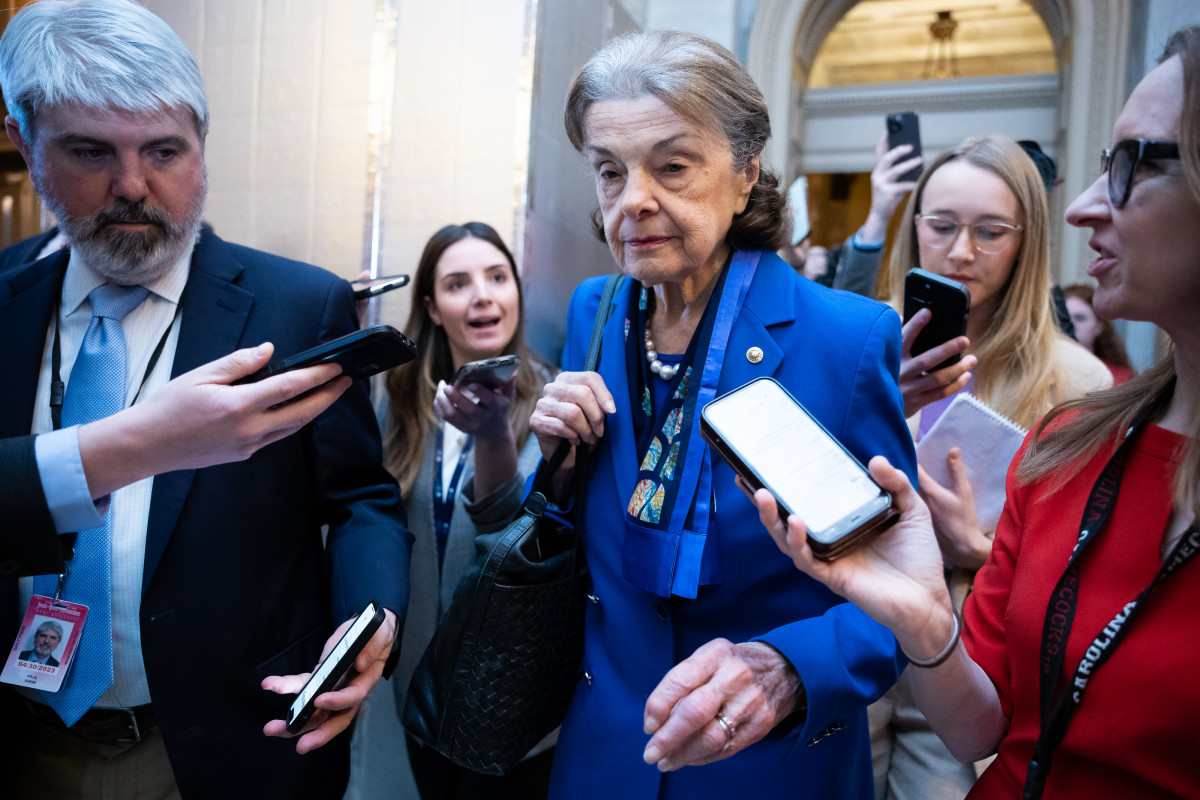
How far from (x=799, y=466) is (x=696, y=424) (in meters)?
0.32

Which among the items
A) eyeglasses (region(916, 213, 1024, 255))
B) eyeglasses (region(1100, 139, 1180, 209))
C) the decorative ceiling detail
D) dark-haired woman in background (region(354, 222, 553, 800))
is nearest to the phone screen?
eyeglasses (region(1100, 139, 1180, 209))

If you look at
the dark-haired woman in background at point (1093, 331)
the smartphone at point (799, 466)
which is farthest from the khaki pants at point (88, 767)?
the dark-haired woman in background at point (1093, 331)

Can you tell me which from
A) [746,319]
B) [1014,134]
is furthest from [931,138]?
[746,319]

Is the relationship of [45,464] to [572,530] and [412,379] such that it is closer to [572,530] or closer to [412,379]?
[572,530]

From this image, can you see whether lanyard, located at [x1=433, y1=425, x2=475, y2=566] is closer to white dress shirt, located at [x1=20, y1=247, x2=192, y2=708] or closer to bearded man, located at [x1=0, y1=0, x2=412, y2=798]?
bearded man, located at [x1=0, y1=0, x2=412, y2=798]

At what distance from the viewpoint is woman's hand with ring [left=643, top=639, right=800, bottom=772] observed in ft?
3.73

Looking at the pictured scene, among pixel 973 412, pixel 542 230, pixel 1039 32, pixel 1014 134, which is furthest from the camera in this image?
pixel 1039 32

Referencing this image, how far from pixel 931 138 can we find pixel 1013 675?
191 inches

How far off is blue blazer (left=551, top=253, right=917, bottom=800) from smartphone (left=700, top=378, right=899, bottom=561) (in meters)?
0.24

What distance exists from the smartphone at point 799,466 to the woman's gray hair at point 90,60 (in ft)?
4.35

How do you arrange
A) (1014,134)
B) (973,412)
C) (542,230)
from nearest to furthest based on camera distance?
(973,412), (542,230), (1014,134)

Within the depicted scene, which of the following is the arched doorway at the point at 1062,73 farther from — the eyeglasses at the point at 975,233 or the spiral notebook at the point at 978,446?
the spiral notebook at the point at 978,446

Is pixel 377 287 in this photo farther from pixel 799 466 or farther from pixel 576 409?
pixel 799 466

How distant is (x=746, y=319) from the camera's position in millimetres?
1516
